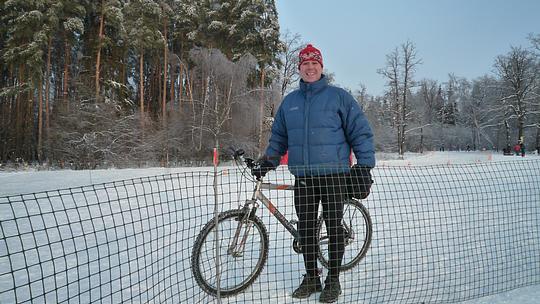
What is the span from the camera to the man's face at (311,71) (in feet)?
8.56

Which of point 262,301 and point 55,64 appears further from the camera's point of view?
point 55,64

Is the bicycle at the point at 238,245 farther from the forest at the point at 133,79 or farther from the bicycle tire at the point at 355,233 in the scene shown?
the forest at the point at 133,79

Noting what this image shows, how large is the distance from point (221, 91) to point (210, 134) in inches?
122

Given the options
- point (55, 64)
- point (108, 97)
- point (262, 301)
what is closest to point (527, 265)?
point (262, 301)

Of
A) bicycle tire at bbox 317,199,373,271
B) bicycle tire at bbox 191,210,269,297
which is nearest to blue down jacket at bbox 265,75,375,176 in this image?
bicycle tire at bbox 191,210,269,297

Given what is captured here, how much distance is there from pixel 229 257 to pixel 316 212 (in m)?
0.83

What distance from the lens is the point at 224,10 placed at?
23.7 m

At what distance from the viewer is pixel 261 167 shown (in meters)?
2.73

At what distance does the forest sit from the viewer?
1747 cm

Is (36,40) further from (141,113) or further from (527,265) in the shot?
(527,265)

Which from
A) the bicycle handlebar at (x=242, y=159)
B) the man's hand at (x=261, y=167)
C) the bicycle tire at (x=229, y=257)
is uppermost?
the bicycle handlebar at (x=242, y=159)

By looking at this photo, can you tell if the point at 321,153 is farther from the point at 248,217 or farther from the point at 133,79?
the point at 133,79

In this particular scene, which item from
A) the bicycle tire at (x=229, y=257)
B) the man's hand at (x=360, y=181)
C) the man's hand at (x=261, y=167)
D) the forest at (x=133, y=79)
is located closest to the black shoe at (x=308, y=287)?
the bicycle tire at (x=229, y=257)

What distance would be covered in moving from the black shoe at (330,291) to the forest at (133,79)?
17.5 metres
